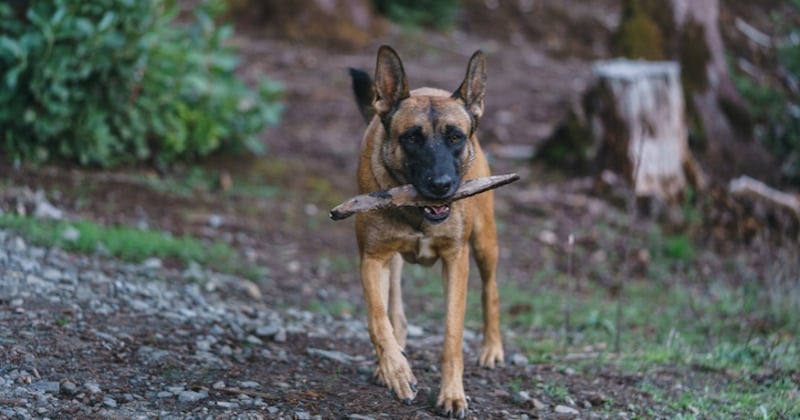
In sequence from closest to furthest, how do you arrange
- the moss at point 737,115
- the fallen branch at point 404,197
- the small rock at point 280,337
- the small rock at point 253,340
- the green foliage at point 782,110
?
the fallen branch at point 404,197 < the small rock at point 253,340 < the small rock at point 280,337 < the green foliage at point 782,110 < the moss at point 737,115

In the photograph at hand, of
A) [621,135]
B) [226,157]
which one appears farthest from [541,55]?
[226,157]

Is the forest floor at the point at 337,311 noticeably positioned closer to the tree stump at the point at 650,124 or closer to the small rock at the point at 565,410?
the small rock at the point at 565,410

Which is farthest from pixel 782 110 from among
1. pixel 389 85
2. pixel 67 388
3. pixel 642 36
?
pixel 67 388

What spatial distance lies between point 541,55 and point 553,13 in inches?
124

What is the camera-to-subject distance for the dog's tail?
660cm

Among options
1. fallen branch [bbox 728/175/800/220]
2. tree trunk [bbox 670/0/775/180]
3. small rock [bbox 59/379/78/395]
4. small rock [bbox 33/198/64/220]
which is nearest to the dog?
small rock [bbox 59/379/78/395]

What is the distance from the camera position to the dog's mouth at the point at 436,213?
5.28m

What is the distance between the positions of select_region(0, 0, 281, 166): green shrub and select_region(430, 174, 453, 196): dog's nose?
17.4 ft

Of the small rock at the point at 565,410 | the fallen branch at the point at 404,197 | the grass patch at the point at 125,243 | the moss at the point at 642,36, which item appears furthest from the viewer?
the moss at the point at 642,36

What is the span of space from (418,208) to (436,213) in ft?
0.70

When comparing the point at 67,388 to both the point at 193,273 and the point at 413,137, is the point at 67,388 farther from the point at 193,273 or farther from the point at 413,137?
the point at 193,273

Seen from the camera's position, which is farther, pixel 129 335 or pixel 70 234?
pixel 70 234

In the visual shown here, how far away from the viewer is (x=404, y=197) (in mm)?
5184

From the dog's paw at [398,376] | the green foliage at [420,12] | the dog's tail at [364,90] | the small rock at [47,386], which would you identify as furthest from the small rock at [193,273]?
the green foliage at [420,12]
